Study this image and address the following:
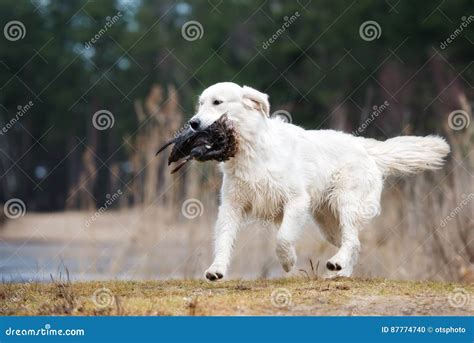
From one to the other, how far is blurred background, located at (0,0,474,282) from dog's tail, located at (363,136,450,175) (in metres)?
1.31

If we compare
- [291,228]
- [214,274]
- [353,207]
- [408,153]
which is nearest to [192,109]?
[408,153]

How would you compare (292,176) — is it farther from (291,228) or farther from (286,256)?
(286,256)

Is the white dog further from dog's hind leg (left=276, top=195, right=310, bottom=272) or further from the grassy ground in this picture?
the grassy ground

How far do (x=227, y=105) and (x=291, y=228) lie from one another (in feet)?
3.78

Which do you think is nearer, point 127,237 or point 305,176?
point 305,176

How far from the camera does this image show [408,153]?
8.22 meters

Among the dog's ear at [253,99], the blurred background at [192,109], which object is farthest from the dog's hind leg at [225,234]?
the blurred background at [192,109]

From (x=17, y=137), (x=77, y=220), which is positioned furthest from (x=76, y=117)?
(x=77, y=220)

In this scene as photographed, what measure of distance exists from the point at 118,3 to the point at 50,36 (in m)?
2.90

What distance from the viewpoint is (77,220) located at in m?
19.7

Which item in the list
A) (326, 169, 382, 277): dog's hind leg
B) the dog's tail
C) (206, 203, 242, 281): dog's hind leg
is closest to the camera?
(206, 203, 242, 281): dog's hind leg

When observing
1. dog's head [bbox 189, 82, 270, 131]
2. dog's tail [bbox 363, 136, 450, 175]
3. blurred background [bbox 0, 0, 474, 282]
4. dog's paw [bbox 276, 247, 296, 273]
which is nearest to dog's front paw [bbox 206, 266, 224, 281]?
dog's paw [bbox 276, 247, 296, 273]

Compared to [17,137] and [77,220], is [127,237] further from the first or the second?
[17,137]

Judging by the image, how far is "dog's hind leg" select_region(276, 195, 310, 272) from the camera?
266 inches
